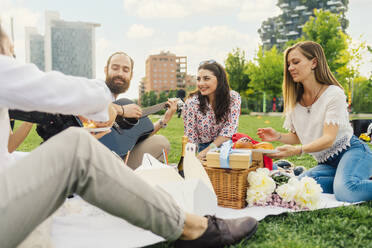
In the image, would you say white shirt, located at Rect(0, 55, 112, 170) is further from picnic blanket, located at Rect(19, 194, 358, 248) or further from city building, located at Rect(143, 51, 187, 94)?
city building, located at Rect(143, 51, 187, 94)

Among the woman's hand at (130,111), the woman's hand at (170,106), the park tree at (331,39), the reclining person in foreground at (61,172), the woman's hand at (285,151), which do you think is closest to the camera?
the reclining person in foreground at (61,172)

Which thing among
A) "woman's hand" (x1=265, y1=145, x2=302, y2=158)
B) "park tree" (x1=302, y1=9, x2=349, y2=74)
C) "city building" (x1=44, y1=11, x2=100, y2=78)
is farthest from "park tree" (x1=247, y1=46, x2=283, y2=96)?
"city building" (x1=44, y1=11, x2=100, y2=78)

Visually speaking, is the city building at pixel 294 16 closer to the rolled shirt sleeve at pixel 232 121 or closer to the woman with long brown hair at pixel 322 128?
the rolled shirt sleeve at pixel 232 121

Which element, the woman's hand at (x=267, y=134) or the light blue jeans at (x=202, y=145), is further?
the light blue jeans at (x=202, y=145)

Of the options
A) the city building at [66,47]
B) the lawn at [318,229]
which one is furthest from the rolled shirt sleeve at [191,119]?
the city building at [66,47]

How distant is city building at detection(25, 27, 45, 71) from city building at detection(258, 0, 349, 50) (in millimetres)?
63125

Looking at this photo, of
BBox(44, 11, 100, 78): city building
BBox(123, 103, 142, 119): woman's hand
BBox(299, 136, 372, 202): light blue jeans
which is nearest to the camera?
BBox(123, 103, 142, 119): woman's hand

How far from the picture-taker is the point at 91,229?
2.14m

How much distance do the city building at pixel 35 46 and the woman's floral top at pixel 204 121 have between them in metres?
96.3

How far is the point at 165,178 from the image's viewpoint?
2.42 m

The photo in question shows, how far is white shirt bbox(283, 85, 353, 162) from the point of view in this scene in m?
2.92

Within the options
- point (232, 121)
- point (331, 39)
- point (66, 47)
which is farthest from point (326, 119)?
point (66, 47)

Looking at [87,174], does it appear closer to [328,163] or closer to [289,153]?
[289,153]

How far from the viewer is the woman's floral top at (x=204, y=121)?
369cm
